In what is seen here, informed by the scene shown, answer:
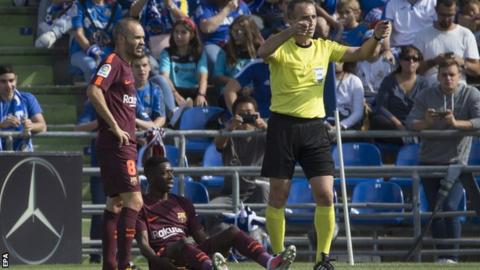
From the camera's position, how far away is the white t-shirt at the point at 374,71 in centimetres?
A: 1650

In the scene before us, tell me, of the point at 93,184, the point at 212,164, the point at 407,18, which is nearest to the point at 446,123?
the point at 212,164

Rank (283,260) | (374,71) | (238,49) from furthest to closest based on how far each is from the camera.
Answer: (374,71), (238,49), (283,260)

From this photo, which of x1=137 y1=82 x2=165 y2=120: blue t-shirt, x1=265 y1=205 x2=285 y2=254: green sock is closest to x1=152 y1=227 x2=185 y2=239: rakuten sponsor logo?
Answer: x1=265 y1=205 x2=285 y2=254: green sock

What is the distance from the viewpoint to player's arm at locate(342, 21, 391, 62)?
36.9ft

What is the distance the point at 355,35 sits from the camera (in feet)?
55.5

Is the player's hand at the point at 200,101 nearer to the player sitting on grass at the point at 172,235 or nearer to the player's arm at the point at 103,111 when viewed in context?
the player sitting on grass at the point at 172,235

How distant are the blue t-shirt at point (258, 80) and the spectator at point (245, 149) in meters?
0.61

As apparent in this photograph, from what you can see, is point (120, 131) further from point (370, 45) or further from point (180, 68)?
point (180, 68)

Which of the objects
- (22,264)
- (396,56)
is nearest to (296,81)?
(22,264)

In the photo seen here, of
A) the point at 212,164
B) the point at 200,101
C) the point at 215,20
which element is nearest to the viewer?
the point at 212,164

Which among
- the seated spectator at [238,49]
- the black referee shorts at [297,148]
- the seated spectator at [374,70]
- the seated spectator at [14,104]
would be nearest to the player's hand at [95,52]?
the seated spectator at [238,49]

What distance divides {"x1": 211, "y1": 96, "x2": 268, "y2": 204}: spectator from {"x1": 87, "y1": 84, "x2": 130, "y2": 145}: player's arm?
386 centimetres

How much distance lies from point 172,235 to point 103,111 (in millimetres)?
1255

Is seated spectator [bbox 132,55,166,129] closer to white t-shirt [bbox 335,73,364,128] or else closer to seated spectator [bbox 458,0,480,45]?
white t-shirt [bbox 335,73,364,128]
